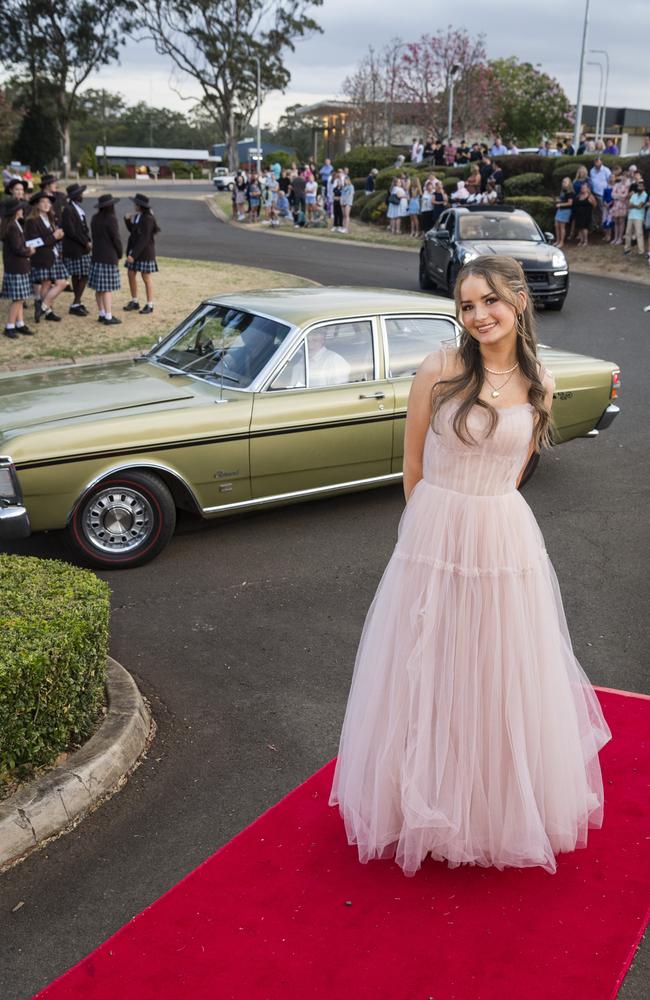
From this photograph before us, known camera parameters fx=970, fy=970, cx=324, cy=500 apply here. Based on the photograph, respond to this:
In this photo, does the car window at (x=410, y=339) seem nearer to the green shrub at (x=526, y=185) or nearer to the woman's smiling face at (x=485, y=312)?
the woman's smiling face at (x=485, y=312)

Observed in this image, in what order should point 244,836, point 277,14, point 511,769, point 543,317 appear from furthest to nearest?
point 277,14 → point 543,317 → point 244,836 → point 511,769

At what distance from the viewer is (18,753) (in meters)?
3.84

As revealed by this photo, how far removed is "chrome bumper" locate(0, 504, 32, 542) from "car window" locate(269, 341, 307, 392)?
1925mm

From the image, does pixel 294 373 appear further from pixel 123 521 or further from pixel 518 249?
pixel 518 249

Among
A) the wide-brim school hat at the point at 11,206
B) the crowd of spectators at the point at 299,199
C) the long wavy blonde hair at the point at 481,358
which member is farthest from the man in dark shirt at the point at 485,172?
the long wavy blonde hair at the point at 481,358

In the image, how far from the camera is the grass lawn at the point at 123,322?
486 inches

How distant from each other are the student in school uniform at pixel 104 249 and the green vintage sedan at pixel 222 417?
6209 millimetres

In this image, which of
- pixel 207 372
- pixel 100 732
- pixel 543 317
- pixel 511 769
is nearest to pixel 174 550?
pixel 207 372

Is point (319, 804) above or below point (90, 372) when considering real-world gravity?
below

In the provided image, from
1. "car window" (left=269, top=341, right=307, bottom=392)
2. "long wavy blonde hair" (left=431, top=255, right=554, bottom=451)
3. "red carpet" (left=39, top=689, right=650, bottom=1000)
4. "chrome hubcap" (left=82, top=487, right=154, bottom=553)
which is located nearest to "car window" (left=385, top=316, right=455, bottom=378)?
"car window" (left=269, top=341, right=307, bottom=392)

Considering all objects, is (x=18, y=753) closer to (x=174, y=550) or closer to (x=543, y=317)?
(x=174, y=550)

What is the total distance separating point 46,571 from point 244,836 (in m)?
1.64

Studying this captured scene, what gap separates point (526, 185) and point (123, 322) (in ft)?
59.3

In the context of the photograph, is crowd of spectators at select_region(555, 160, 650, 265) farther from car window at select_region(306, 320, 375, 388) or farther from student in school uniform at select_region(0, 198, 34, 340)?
car window at select_region(306, 320, 375, 388)
